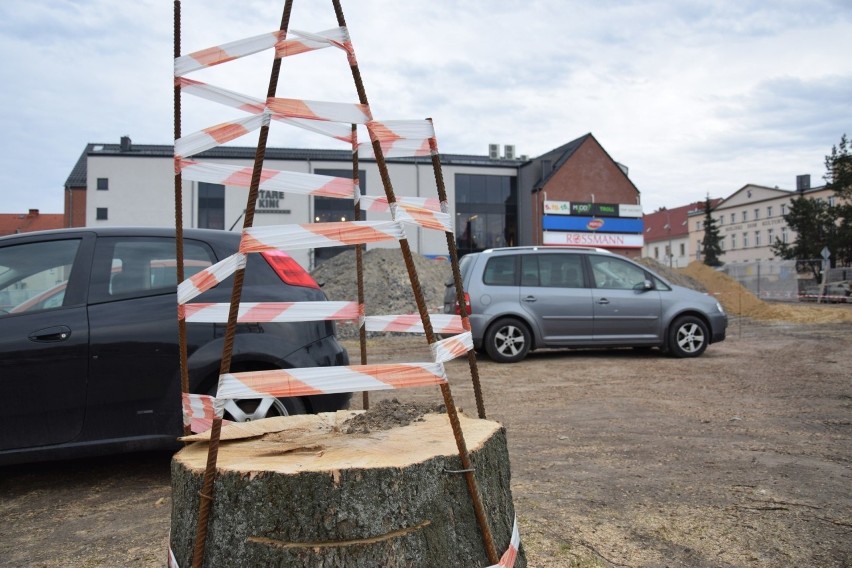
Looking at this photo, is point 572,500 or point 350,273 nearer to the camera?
point 572,500

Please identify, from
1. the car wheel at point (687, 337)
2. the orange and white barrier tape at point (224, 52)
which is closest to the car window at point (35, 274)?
the orange and white barrier tape at point (224, 52)

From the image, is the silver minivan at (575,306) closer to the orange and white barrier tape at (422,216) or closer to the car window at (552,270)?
the car window at (552,270)

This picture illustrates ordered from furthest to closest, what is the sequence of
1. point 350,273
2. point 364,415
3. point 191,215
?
point 191,215
point 350,273
point 364,415

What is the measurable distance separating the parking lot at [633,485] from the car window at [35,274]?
123 centimetres

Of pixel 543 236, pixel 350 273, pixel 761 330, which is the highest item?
pixel 543 236

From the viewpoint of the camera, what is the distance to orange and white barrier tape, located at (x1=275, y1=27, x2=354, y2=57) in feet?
6.59

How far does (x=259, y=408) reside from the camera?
3939 mm

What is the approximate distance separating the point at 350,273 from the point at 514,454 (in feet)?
65.4

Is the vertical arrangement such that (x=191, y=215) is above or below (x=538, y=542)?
above

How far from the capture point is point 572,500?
375cm

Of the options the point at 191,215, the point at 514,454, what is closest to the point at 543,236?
the point at 191,215

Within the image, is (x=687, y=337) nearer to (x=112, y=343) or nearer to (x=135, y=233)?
(x=135, y=233)

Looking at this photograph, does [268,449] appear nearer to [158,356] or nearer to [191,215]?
[158,356]

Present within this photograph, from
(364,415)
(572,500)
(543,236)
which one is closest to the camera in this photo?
(364,415)
